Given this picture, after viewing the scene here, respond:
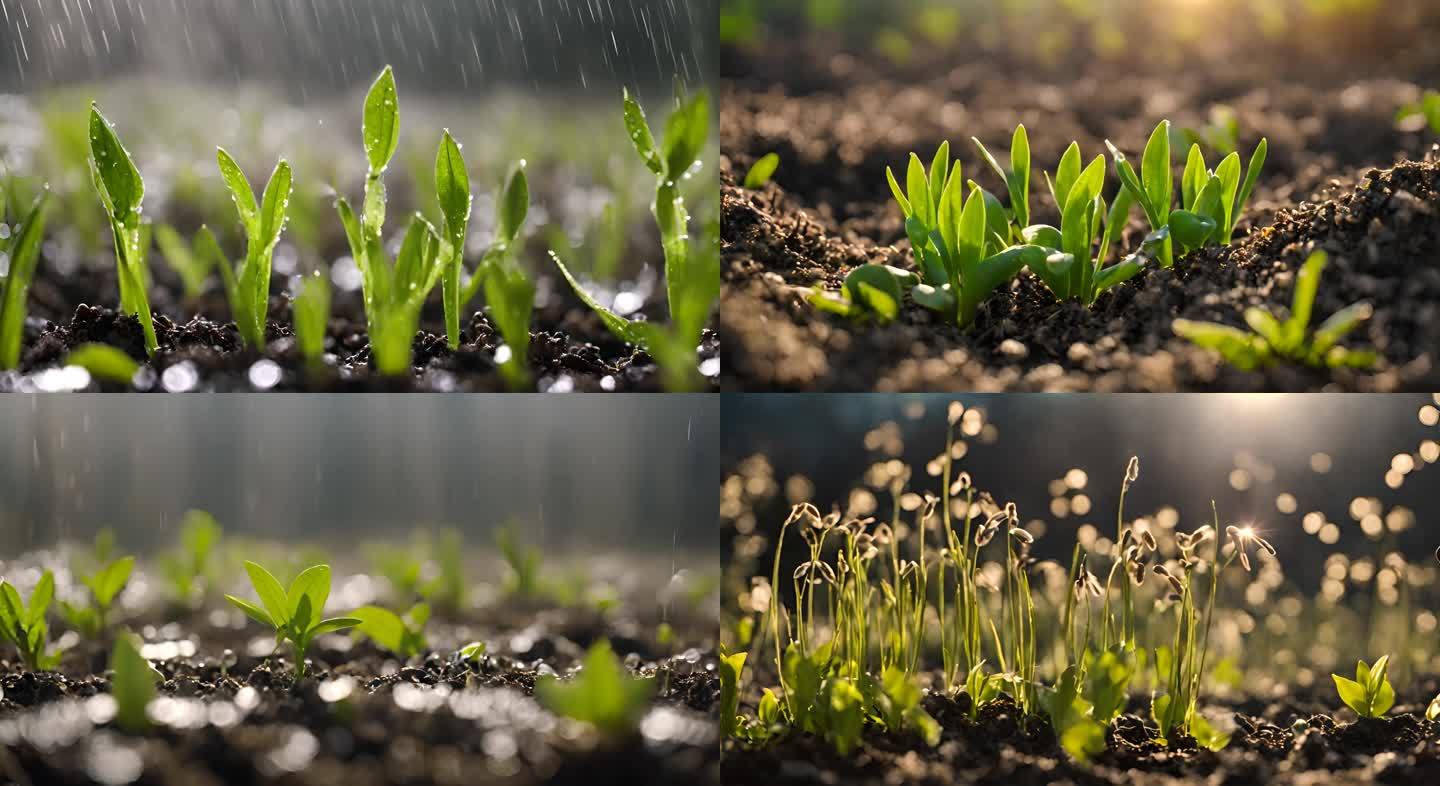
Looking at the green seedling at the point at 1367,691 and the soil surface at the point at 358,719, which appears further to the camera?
the green seedling at the point at 1367,691

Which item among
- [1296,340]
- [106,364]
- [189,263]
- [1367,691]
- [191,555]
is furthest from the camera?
[191,555]

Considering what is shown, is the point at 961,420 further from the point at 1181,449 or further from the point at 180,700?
the point at 180,700

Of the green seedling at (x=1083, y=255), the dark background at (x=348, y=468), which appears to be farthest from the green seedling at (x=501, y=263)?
the green seedling at (x=1083, y=255)

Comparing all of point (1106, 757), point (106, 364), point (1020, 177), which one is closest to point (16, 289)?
point (106, 364)

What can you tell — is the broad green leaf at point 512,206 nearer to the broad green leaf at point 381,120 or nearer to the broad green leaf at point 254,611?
the broad green leaf at point 381,120

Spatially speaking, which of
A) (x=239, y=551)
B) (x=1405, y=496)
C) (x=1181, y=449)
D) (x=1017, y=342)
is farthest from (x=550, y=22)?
(x=1405, y=496)

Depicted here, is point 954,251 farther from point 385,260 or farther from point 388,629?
point 388,629
